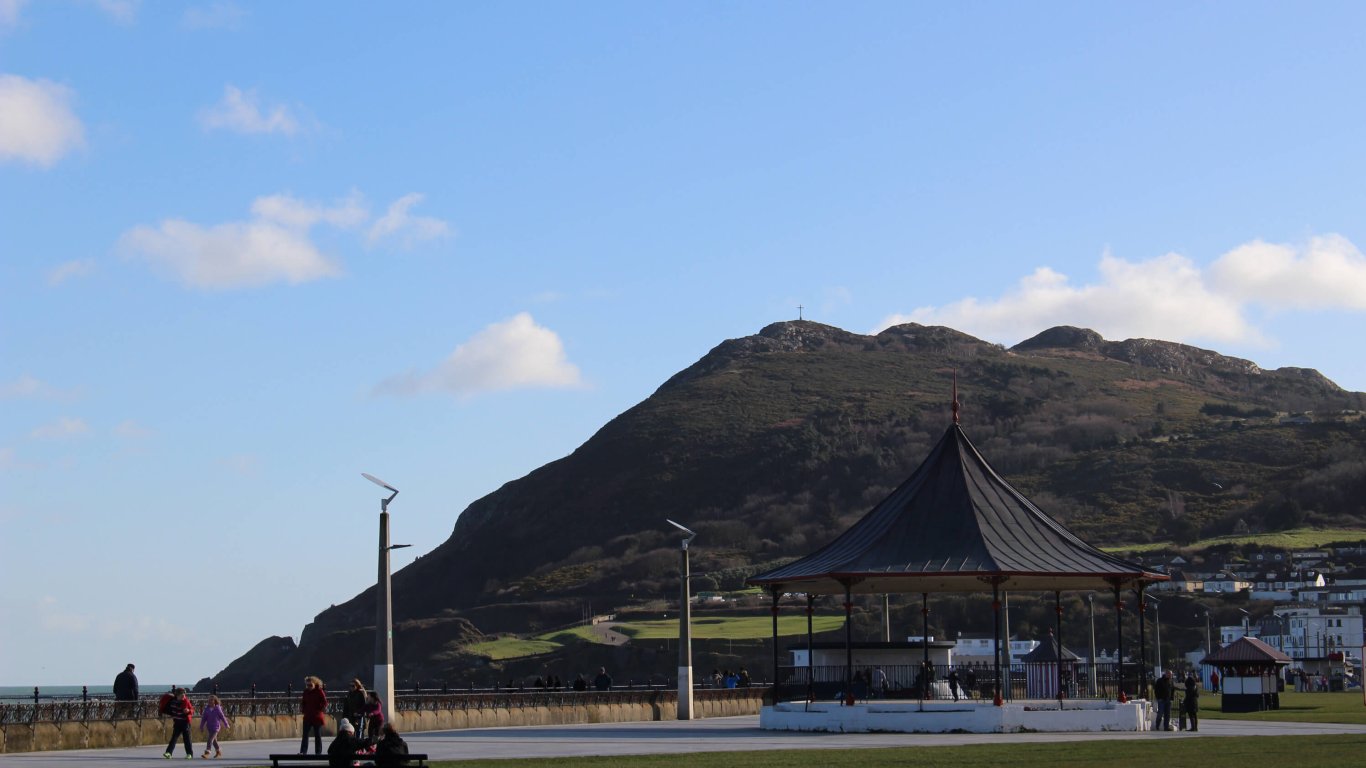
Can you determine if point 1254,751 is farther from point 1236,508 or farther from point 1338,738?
point 1236,508

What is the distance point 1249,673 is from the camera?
175 feet

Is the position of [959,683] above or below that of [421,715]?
above

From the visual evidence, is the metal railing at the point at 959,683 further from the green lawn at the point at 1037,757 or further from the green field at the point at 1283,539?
the green field at the point at 1283,539

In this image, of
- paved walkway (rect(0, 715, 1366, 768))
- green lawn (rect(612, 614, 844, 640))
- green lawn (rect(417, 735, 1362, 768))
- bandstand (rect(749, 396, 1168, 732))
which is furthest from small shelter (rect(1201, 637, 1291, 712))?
green lawn (rect(612, 614, 844, 640))

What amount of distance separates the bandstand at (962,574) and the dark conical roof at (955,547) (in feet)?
0.12

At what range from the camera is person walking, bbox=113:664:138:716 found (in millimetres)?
34062

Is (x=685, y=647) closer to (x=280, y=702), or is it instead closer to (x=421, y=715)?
(x=421, y=715)

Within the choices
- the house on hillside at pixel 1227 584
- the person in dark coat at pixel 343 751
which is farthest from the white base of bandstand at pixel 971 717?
the house on hillside at pixel 1227 584

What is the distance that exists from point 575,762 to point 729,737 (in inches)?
363

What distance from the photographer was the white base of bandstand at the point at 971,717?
38.4m

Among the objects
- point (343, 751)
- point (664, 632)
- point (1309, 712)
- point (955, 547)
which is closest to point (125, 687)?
point (343, 751)

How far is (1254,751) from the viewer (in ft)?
96.0

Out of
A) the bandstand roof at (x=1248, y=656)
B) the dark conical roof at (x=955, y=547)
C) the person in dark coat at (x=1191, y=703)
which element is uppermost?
the dark conical roof at (x=955, y=547)

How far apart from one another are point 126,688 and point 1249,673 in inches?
1323
